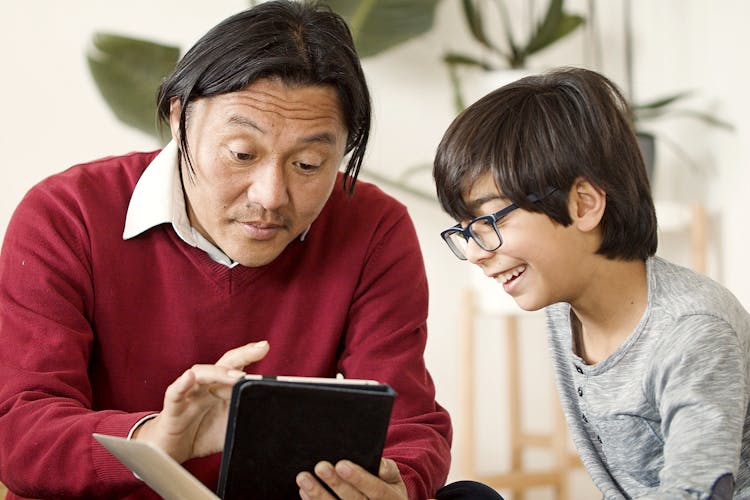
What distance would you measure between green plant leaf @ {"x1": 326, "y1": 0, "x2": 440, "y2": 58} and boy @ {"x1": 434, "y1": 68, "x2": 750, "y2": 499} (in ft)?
Answer: 4.00

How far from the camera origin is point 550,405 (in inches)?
129

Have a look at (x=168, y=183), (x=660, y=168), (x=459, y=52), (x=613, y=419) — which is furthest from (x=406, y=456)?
(x=660, y=168)

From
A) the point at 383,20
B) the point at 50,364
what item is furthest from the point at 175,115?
the point at 383,20

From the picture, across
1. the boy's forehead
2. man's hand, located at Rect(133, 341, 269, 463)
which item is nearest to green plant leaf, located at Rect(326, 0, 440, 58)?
the boy's forehead

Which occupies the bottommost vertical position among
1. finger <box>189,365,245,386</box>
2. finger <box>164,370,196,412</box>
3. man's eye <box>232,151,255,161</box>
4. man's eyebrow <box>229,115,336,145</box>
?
finger <box>164,370,196,412</box>

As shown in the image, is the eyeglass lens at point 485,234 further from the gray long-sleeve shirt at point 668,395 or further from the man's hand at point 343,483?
the man's hand at point 343,483

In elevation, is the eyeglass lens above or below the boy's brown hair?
below

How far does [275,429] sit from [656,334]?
0.51m

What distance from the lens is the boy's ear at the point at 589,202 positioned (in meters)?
1.39

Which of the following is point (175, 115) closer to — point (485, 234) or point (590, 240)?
point (485, 234)

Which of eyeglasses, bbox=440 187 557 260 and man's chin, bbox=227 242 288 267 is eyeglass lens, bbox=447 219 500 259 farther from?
man's chin, bbox=227 242 288 267

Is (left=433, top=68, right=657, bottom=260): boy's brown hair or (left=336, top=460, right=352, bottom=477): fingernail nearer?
(left=336, top=460, right=352, bottom=477): fingernail

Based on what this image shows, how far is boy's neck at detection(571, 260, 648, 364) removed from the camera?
4.57 ft

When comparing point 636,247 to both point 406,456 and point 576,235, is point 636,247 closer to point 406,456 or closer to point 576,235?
point 576,235
